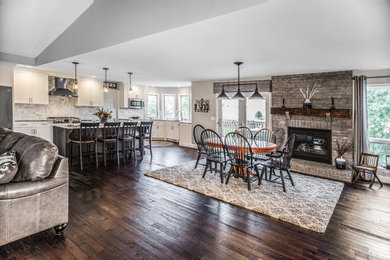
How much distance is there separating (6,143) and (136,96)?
6349mm

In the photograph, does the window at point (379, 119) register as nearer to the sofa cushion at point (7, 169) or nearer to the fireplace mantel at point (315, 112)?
the fireplace mantel at point (315, 112)

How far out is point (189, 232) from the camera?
2.45 m

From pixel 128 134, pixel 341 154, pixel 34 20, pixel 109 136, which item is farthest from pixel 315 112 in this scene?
pixel 34 20

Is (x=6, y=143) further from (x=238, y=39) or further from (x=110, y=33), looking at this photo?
(x=238, y=39)

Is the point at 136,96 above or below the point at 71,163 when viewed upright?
above

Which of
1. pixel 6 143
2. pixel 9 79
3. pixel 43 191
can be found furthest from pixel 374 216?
pixel 9 79

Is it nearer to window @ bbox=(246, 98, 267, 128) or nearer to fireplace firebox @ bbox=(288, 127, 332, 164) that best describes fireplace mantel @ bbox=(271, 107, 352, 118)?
fireplace firebox @ bbox=(288, 127, 332, 164)

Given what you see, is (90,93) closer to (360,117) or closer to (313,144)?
(313,144)

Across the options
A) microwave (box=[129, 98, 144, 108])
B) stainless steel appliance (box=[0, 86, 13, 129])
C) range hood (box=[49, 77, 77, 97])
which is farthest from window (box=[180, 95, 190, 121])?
stainless steel appliance (box=[0, 86, 13, 129])

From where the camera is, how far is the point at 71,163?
534cm

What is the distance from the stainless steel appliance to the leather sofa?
3744 millimetres

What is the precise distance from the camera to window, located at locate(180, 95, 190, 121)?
378 inches

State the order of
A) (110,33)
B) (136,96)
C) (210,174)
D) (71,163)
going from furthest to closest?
(136,96), (71,163), (210,174), (110,33)

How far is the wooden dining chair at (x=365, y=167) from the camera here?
13.8 ft
